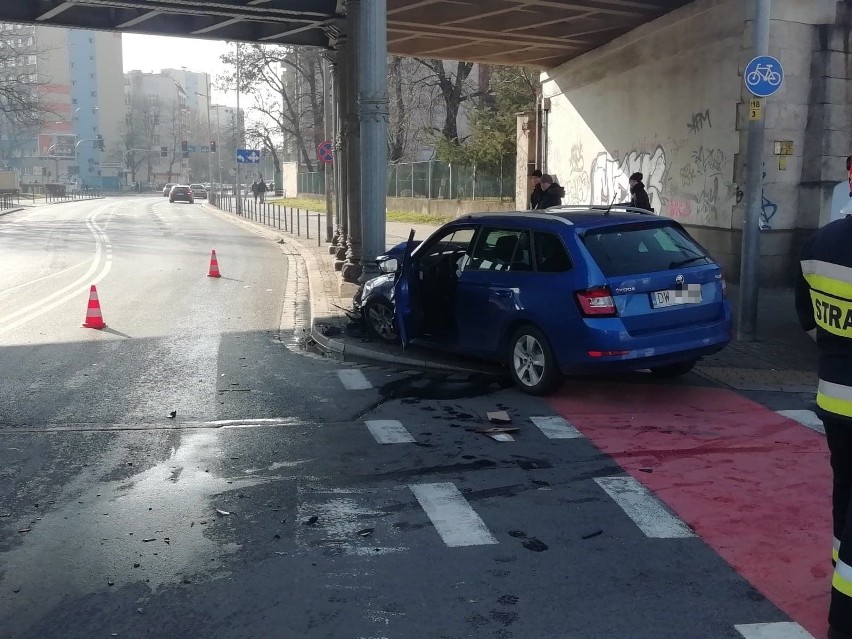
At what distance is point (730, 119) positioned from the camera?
50.6 feet

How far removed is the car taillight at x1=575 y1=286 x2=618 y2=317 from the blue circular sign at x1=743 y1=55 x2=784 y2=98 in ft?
13.0

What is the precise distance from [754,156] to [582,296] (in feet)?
12.6

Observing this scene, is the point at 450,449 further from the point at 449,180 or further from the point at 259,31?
the point at 449,180

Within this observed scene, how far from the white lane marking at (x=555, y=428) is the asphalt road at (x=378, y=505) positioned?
0.04 m

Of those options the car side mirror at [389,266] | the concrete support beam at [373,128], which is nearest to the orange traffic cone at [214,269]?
the concrete support beam at [373,128]

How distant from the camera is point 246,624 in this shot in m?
4.02

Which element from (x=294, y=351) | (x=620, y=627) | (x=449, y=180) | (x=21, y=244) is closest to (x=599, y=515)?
(x=620, y=627)

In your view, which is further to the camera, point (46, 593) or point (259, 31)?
point (259, 31)

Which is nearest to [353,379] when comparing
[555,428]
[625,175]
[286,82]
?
[555,428]

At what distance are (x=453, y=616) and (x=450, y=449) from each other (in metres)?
2.67

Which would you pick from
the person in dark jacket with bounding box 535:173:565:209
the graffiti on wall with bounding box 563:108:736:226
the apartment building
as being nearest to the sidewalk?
the graffiti on wall with bounding box 563:108:736:226

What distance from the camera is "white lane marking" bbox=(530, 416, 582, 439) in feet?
23.3

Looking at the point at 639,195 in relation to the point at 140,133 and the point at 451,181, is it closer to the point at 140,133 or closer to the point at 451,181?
the point at 451,181

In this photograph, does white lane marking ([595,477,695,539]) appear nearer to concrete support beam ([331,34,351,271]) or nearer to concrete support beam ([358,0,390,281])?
concrete support beam ([358,0,390,281])
